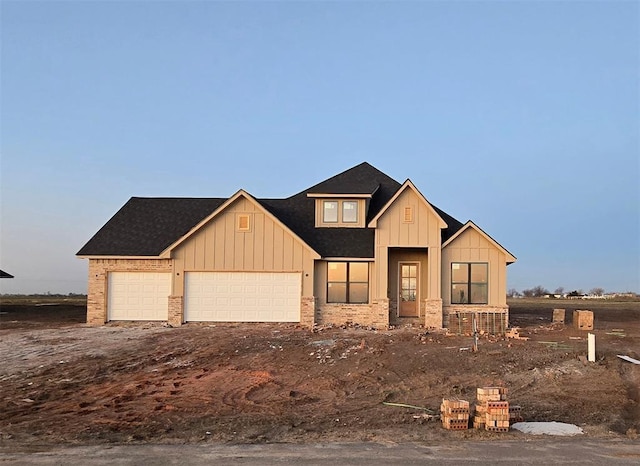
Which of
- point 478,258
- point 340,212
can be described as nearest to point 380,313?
point 478,258

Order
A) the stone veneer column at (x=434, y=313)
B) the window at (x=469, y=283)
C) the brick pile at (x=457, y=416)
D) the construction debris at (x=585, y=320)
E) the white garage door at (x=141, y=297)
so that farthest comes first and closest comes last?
1. the white garage door at (x=141, y=297)
2. the window at (x=469, y=283)
3. the stone veneer column at (x=434, y=313)
4. the construction debris at (x=585, y=320)
5. the brick pile at (x=457, y=416)

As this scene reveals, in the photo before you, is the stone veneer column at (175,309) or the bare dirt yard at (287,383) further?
the stone veneer column at (175,309)

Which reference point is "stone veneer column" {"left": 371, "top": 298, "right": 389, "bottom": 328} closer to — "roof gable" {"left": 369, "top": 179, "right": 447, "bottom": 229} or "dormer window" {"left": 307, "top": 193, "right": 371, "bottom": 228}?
"roof gable" {"left": 369, "top": 179, "right": 447, "bottom": 229}

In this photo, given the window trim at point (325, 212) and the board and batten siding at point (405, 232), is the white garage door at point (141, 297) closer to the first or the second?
the window trim at point (325, 212)

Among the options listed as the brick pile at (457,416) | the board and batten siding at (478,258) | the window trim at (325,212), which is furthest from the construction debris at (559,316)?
the brick pile at (457,416)

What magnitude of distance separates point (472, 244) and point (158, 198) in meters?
15.0

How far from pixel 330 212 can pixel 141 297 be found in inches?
343

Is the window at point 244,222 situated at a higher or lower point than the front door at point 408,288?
higher

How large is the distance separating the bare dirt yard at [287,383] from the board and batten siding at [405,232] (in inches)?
118

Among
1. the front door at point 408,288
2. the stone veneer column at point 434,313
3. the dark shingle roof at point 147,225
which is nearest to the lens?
the stone veneer column at point 434,313

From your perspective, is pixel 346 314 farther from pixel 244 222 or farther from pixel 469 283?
pixel 244 222

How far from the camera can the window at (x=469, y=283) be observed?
25.1m

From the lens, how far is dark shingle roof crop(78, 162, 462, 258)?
1005 inches

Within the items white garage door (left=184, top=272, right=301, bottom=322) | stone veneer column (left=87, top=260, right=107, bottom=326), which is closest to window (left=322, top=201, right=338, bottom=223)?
white garage door (left=184, top=272, right=301, bottom=322)
